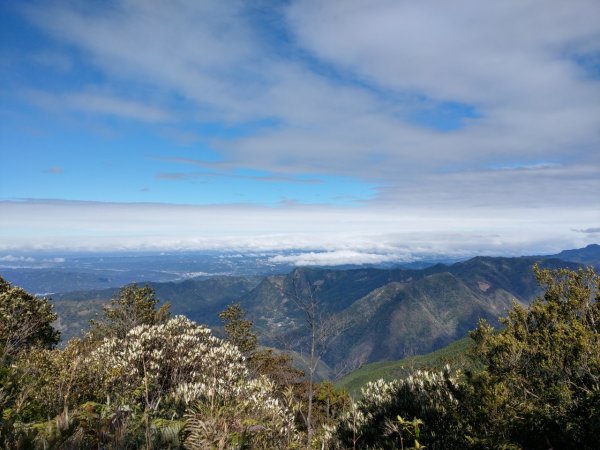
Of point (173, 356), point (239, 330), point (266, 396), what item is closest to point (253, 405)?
point (266, 396)

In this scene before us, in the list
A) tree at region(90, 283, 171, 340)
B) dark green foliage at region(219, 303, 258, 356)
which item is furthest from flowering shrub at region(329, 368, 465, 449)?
dark green foliage at region(219, 303, 258, 356)

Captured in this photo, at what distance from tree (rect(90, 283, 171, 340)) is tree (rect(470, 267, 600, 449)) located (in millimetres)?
44559

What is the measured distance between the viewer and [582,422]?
10555 mm

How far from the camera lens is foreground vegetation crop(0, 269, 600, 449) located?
5957mm

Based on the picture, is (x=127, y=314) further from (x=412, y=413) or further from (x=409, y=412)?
(x=412, y=413)

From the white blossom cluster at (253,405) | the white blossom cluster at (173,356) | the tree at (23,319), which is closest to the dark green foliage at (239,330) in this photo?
the tree at (23,319)

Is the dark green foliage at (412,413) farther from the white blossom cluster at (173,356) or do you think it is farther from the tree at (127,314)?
the tree at (127,314)

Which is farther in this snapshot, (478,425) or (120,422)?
(478,425)

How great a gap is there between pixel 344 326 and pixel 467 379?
10604 millimetres

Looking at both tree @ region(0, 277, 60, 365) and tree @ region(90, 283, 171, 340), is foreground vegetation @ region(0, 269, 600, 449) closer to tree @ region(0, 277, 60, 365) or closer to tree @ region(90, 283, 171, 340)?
tree @ region(0, 277, 60, 365)

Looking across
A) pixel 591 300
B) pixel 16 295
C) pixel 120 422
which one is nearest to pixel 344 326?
pixel 120 422

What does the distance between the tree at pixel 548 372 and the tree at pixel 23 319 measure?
31.0 m

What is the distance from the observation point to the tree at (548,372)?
447 inches

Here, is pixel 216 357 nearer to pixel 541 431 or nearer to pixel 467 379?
pixel 467 379
